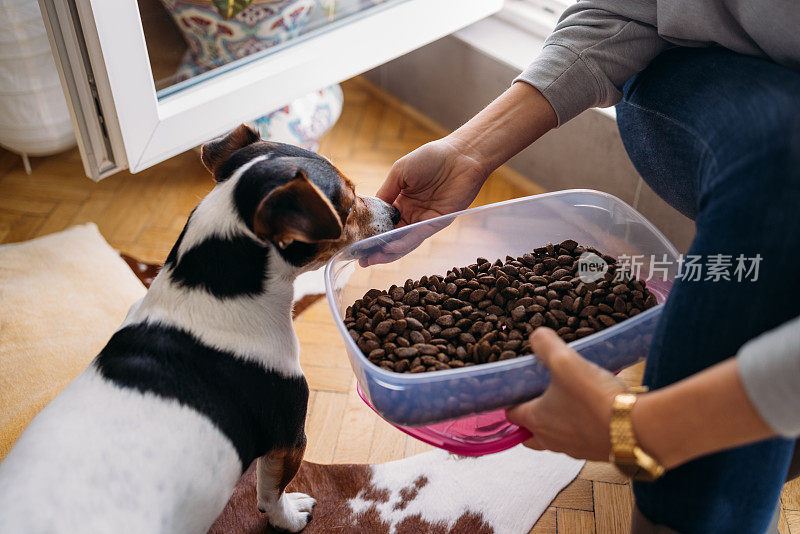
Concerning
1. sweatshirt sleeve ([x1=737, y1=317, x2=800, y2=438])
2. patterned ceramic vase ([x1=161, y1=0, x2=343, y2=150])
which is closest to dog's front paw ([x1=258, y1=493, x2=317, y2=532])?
sweatshirt sleeve ([x1=737, y1=317, x2=800, y2=438])

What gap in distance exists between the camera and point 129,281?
2.03 m

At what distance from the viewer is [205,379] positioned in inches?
46.1

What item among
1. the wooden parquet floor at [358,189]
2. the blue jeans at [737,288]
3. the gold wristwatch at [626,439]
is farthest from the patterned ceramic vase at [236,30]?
the gold wristwatch at [626,439]

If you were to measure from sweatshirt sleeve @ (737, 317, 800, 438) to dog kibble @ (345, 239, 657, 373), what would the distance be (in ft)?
1.32

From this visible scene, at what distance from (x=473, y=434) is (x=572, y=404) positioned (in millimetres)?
377

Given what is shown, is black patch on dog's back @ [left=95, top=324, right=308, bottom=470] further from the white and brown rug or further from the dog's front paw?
the white and brown rug

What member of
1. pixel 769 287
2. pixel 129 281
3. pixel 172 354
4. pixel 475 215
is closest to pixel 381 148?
pixel 129 281

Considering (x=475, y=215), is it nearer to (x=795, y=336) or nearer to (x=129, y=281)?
Answer: (x=795, y=336)

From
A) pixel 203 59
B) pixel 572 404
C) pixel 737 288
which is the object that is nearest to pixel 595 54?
pixel 737 288

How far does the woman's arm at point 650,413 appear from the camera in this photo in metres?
0.82

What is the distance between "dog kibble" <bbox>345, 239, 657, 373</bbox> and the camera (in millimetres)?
1194

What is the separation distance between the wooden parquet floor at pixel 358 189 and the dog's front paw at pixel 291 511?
0.13m

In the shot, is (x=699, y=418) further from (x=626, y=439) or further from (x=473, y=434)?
(x=473, y=434)

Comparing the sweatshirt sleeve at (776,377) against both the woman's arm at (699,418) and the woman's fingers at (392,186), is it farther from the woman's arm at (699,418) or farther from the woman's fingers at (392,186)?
the woman's fingers at (392,186)
